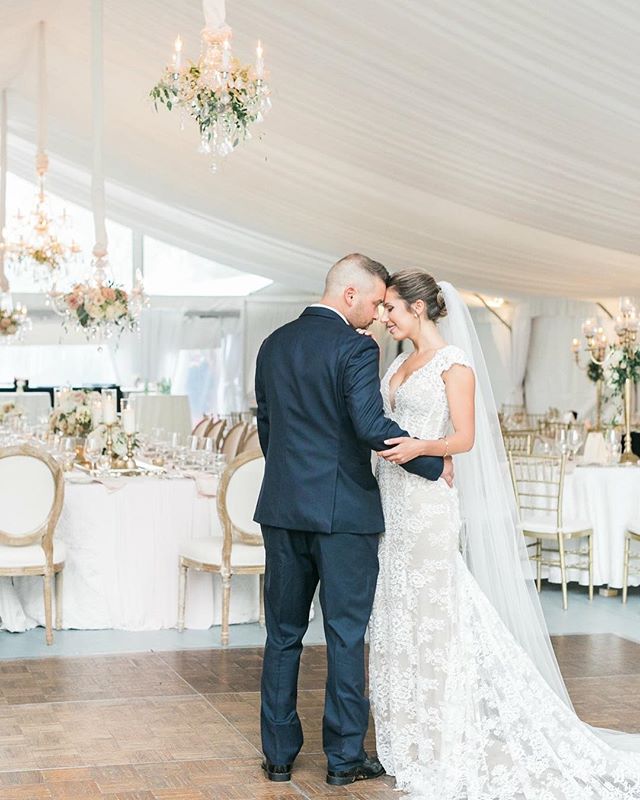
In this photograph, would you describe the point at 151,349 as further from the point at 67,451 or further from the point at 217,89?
the point at 217,89

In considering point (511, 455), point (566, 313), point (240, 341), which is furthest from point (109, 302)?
point (240, 341)

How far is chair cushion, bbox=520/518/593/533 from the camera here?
774 cm

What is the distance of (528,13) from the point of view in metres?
5.56

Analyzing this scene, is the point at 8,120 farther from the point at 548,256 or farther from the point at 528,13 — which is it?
the point at 528,13

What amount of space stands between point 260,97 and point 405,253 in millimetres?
7042

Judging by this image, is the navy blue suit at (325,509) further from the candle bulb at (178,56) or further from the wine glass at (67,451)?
the wine glass at (67,451)

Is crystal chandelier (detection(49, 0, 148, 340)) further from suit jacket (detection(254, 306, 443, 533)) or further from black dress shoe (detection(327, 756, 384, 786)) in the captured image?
black dress shoe (detection(327, 756, 384, 786))

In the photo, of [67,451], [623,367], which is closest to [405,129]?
[623,367]

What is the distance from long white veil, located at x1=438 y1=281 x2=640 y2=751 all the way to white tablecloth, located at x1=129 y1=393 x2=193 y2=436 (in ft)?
45.5

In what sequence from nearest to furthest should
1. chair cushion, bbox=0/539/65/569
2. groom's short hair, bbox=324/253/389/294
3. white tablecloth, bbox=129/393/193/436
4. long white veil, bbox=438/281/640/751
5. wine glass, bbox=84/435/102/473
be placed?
groom's short hair, bbox=324/253/389/294 → long white veil, bbox=438/281/640/751 → chair cushion, bbox=0/539/65/569 → wine glass, bbox=84/435/102/473 → white tablecloth, bbox=129/393/193/436

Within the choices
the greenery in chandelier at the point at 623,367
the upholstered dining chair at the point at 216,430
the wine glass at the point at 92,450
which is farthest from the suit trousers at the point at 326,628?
the upholstered dining chair at the point at 216,430

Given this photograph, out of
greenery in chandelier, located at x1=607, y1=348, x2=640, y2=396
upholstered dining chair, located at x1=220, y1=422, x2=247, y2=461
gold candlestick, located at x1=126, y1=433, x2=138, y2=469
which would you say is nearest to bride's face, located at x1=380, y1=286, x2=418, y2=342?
gold candlestick, located at x1=126, y1=433, x2=138, y2=469

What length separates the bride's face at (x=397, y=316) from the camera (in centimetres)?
414

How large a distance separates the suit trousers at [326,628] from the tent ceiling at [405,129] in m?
2.77
